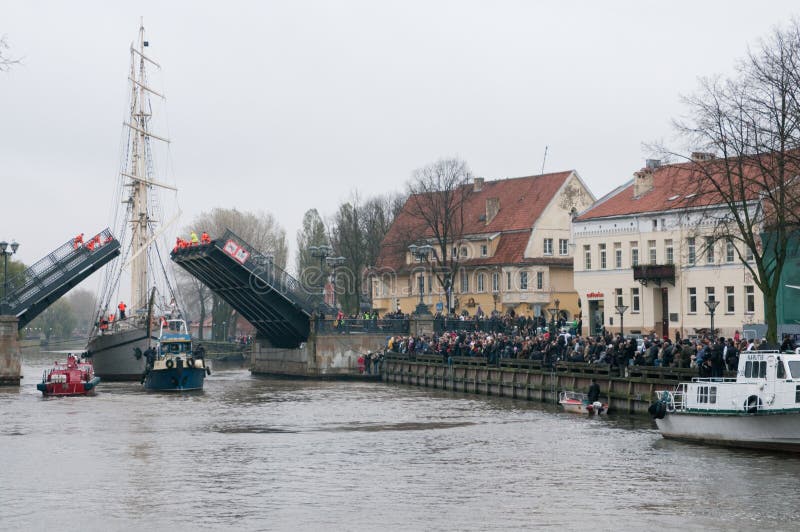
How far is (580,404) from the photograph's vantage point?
3834 cm

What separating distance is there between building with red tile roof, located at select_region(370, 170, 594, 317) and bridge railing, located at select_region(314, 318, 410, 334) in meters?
12.1

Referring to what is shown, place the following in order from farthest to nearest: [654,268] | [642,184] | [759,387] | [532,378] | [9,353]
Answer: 1. [642,184]
2. [654,268]
3. [9,353]
4. [532,378]
5. [759,387]

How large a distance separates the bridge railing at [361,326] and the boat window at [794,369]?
34.0m

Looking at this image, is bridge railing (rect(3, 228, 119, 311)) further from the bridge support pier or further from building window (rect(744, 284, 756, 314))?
building window (rect(744, 284, 756, 314))

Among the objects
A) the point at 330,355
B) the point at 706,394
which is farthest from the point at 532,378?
the point at 330,355

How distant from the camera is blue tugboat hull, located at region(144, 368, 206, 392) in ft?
171

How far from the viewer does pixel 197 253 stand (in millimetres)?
52156

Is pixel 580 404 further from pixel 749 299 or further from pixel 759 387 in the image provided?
pixel 749 299

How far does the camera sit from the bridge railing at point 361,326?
194 feet

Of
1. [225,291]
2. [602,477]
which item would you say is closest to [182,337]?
[225,291]

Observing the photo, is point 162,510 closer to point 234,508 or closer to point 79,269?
point 234,508

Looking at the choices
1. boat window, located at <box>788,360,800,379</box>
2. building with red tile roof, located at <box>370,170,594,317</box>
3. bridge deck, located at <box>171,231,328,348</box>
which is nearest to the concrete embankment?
bridge deck, located at <box>171,231,328,348</box>

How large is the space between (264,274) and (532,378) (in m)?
14.8

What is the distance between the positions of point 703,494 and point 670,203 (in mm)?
36973
